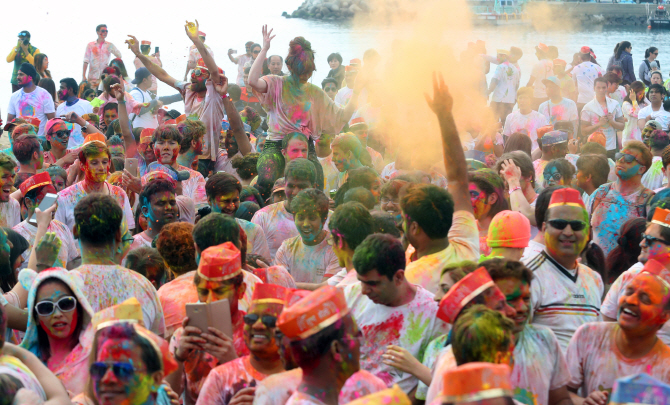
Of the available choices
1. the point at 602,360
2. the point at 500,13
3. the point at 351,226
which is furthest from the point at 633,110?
the point at 602,360

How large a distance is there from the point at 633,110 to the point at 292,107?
700 cm

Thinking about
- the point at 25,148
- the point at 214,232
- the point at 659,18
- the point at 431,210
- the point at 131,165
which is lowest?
the point at 659,18

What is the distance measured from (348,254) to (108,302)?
1.39 meters

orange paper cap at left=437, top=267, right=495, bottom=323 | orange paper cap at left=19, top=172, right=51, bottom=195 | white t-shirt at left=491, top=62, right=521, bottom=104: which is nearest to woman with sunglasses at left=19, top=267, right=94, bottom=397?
orange paper cap at left=437, top=267, right=495, bottom=323

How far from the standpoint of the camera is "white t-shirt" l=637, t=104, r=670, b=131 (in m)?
10.5

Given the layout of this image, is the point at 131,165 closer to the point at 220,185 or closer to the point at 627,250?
the point at 220,185

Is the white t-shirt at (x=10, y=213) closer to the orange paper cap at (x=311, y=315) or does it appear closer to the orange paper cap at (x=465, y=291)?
the orange paper cap at (x=311, y=315)

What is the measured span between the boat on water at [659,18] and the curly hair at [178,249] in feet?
151

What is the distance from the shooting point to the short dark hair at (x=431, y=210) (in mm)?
3910

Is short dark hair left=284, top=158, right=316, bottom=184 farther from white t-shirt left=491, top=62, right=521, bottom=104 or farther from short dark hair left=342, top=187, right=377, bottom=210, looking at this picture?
white t-shirt left=491, top=62, right=521, bottom=104

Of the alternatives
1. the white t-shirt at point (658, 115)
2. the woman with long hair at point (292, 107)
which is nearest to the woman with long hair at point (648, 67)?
the white t-shirt at point (658, 115)

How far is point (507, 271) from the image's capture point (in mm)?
3324

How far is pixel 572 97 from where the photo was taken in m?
13.3

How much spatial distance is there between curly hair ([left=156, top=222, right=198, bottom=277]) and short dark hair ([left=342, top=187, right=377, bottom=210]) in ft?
6.23
